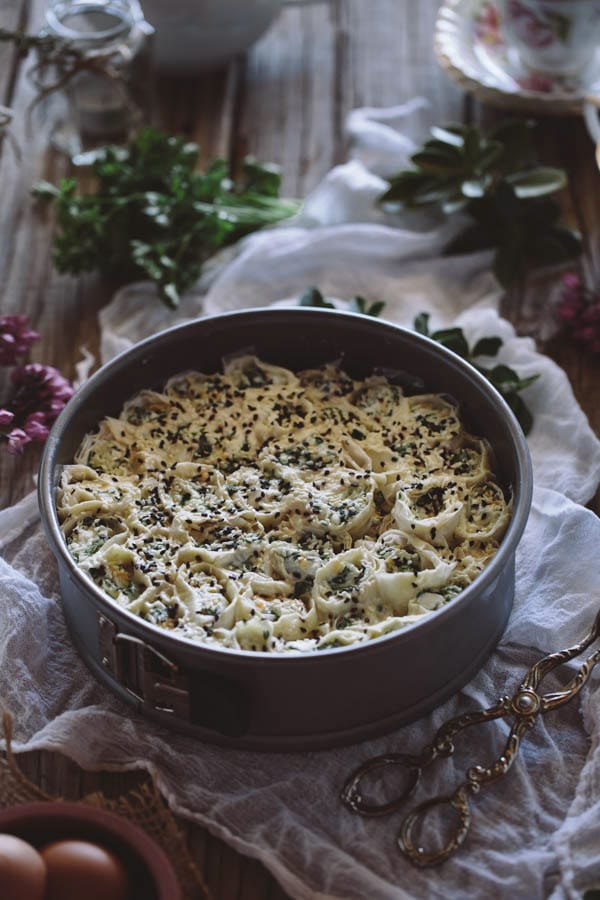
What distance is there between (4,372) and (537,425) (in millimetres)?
1115

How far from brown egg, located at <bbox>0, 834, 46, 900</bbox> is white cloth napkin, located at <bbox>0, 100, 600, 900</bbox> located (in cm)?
30

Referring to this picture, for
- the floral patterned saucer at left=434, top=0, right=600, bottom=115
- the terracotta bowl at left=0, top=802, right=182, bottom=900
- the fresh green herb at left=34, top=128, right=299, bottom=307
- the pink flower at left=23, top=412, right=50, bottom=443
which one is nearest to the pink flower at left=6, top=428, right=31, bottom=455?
the pink flower at left=23, top=412, right=50, bottom=443

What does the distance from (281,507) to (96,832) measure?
63 cm

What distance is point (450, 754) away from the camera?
66.2 inches

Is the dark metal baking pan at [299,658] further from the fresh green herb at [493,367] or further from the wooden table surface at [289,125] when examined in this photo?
the wooden table surface at [289,125]

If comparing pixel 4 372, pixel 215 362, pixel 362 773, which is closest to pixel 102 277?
pixel 4 372

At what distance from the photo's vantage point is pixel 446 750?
1674 mm

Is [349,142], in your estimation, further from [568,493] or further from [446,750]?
[446,750]

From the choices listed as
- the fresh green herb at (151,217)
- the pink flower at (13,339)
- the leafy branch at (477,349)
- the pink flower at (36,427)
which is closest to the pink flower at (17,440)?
the pink flower at (36,427)

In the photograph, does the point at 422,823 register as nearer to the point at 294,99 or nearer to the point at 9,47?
the point at 294,99

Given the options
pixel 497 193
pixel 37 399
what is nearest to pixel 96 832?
pixel 37 399

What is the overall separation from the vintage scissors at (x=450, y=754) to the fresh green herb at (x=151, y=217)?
1180 millimetres

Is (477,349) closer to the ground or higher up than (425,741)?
higher up

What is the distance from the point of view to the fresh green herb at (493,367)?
2.24m
